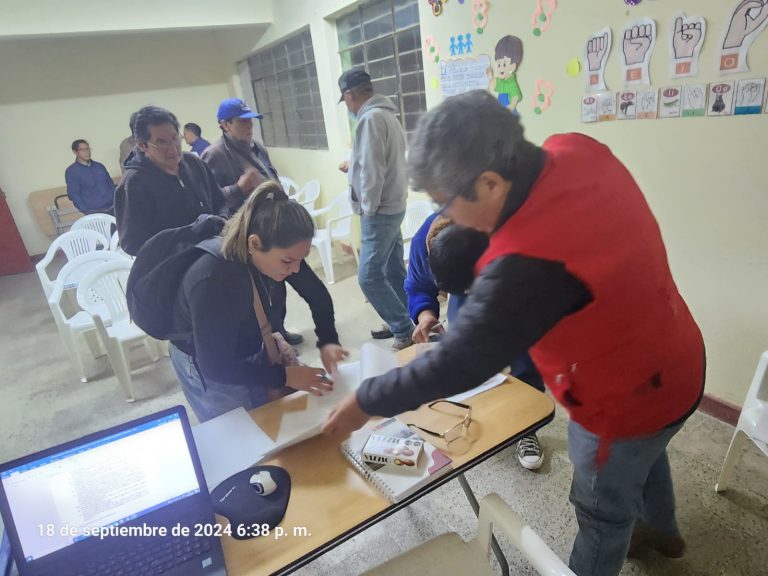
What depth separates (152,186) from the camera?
79.0 inches

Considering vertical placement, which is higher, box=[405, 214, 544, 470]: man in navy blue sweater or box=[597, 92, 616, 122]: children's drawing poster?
box=[597, 92, 616, 122]: children's drawing poster

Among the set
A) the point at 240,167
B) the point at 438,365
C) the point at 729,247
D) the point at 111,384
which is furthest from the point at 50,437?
the point at 729,247

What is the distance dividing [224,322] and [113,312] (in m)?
2.01

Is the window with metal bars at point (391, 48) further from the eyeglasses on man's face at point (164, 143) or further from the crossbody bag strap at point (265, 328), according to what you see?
the crossbody bag strap at point (265, 328)

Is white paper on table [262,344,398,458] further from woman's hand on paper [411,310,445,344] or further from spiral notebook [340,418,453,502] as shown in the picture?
woman's hand on paper [411,310,445,344]

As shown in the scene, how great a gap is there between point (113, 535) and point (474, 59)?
2.66 meters

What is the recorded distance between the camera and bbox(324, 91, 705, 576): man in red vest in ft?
2.31

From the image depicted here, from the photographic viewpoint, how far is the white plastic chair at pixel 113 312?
8.55 feet

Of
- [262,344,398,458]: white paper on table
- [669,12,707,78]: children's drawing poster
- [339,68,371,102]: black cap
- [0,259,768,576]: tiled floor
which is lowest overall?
[0,259,768,576]: tiled floor

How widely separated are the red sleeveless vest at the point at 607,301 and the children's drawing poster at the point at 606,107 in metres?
1.31

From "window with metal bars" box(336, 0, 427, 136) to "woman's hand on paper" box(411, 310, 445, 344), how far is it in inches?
89.4

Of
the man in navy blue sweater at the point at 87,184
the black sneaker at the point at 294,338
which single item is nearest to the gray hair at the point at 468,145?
the black sneaker at the point at 294,338

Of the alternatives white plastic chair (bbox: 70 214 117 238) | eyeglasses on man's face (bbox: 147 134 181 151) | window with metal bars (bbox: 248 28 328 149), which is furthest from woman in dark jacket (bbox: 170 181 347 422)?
window with metal bars (bbox: 248 28 328 149)

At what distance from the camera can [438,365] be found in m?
0.77
